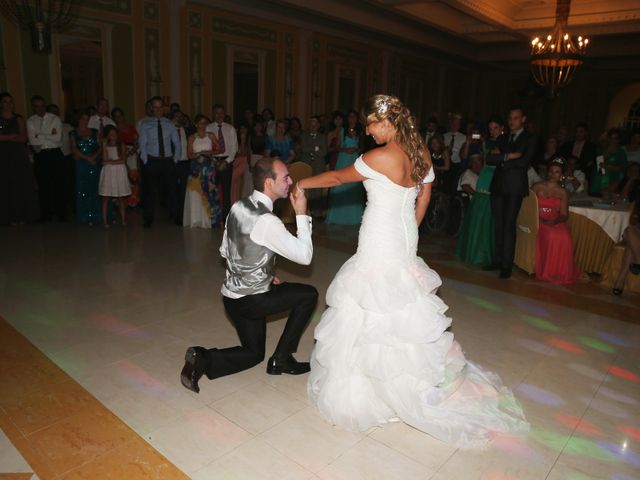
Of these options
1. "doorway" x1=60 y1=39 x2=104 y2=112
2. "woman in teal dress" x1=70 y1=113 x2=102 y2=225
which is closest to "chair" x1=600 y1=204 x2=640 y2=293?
"woman in teal dress" x1=70 y1=113 x2=102 y2=225

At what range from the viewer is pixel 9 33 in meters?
7.21

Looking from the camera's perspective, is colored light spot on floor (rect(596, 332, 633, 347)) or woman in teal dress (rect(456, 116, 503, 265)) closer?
colored light spot on floor (rect(596, 332, 633, 347))

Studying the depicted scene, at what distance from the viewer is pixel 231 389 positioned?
9.25 ft

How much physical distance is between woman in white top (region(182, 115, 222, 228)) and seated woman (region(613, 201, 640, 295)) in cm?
476

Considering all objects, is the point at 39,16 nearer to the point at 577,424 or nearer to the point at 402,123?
the point at 402,123

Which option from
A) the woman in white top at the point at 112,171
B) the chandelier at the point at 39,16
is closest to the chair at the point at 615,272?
the woman in white top at the point at 112,171

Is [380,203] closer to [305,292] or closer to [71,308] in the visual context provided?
[305,292]

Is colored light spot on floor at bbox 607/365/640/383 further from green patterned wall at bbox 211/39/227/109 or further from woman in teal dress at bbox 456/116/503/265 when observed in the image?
green patterned wall at bbox 211/39/227/109

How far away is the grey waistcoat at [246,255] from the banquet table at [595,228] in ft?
12.5

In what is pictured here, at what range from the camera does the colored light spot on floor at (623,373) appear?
3.15 meters

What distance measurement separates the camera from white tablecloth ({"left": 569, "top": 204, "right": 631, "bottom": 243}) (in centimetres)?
495

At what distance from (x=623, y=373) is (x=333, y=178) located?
2.27 metres

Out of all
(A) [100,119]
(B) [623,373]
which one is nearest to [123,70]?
(A) [100,119]

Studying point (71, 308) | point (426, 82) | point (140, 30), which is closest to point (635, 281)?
point (71, 308)
